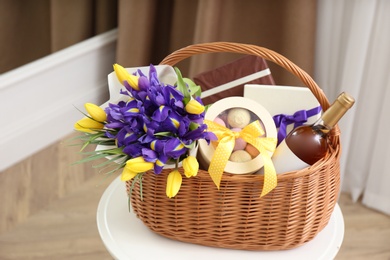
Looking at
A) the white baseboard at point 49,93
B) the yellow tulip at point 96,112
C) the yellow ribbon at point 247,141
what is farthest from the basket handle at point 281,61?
the white baseboard at point 49,93

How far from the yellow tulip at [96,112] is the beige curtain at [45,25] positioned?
141 centimetres

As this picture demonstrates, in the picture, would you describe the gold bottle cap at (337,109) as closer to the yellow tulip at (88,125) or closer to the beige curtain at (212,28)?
the yellow tulip at (88,125)

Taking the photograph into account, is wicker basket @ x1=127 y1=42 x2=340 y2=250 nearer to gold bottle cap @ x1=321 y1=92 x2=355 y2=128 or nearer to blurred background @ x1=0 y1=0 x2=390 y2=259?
gold bottle cap @ x1=321 y1=92 x2=355 y2=128

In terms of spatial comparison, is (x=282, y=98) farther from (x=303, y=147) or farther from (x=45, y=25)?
(x=45, y=25)

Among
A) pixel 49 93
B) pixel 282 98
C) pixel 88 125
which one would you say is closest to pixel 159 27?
pixel 49 93

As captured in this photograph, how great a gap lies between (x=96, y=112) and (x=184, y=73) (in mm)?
1266

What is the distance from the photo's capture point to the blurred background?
6.40 ft

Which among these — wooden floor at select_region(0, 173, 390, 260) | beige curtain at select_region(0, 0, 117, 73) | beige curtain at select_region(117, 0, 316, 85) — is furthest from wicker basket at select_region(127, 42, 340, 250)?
beige curtain at select_region(0, 0, 117, 73)

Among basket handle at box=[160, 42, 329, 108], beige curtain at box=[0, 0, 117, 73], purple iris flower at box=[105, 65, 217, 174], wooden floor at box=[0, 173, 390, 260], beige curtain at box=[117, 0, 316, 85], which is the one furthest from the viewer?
beige curtain at box=[0, 0, 117, 73]

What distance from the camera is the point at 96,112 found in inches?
44.2

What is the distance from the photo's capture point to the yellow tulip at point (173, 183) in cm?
109

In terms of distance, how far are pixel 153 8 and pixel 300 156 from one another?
126 centimetres

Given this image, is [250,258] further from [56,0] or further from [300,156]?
[56,0]

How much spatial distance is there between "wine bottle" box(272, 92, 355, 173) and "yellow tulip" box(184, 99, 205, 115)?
0.63 ft
